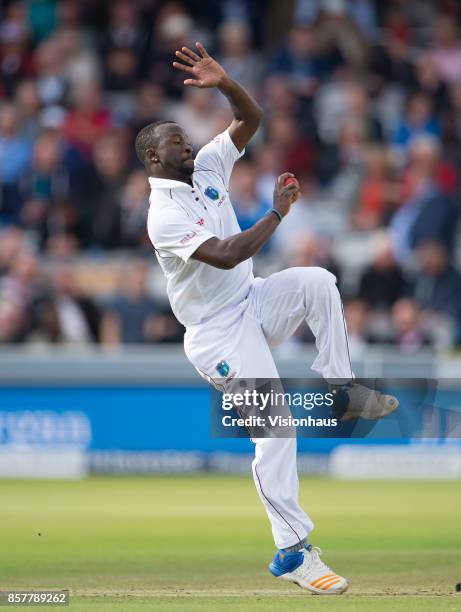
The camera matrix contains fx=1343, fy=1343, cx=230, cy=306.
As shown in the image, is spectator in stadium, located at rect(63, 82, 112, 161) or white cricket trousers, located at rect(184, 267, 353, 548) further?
spectator in stadium, located at rect(63, 82, 112, 161)

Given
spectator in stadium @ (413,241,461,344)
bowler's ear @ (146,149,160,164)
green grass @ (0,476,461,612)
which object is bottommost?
green grass @ (0,476,461,612)

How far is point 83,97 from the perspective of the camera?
19.1 meters

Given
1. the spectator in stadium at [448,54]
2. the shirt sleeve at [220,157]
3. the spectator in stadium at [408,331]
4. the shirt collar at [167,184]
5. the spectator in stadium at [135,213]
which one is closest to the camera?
the shirt collar at [167,184]

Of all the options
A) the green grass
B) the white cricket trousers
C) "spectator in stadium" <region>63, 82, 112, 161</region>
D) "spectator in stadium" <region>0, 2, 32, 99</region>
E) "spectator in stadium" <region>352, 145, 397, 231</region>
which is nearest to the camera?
the green grass

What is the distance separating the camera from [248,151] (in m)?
18.0

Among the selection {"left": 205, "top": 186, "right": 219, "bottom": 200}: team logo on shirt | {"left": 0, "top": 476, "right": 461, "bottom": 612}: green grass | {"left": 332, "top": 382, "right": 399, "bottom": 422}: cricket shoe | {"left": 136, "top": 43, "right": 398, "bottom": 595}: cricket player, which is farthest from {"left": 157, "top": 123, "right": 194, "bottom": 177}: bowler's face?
{"left": 0, "top": 476, "right": 461, "bottom": 612}: green grass

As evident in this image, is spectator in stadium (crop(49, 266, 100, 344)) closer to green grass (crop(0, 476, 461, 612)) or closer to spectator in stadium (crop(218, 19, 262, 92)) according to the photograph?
green grass (crop(0, 476, 461, 612))

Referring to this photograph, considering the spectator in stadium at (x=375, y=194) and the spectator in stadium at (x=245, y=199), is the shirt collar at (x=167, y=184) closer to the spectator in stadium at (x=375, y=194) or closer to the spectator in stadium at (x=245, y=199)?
the spectator in stadium at (x=245, y=199)

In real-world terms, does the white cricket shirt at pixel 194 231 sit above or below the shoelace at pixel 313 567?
above

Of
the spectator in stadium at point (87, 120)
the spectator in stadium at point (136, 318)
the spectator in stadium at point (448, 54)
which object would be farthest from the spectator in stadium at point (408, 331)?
the spectator in stadium at point (87, 120)

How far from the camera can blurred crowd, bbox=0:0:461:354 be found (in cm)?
1587

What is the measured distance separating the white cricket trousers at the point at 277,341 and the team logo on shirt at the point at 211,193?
0.61 m

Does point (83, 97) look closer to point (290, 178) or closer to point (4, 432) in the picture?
point (4, 432)

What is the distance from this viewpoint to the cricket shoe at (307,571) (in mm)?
7836
